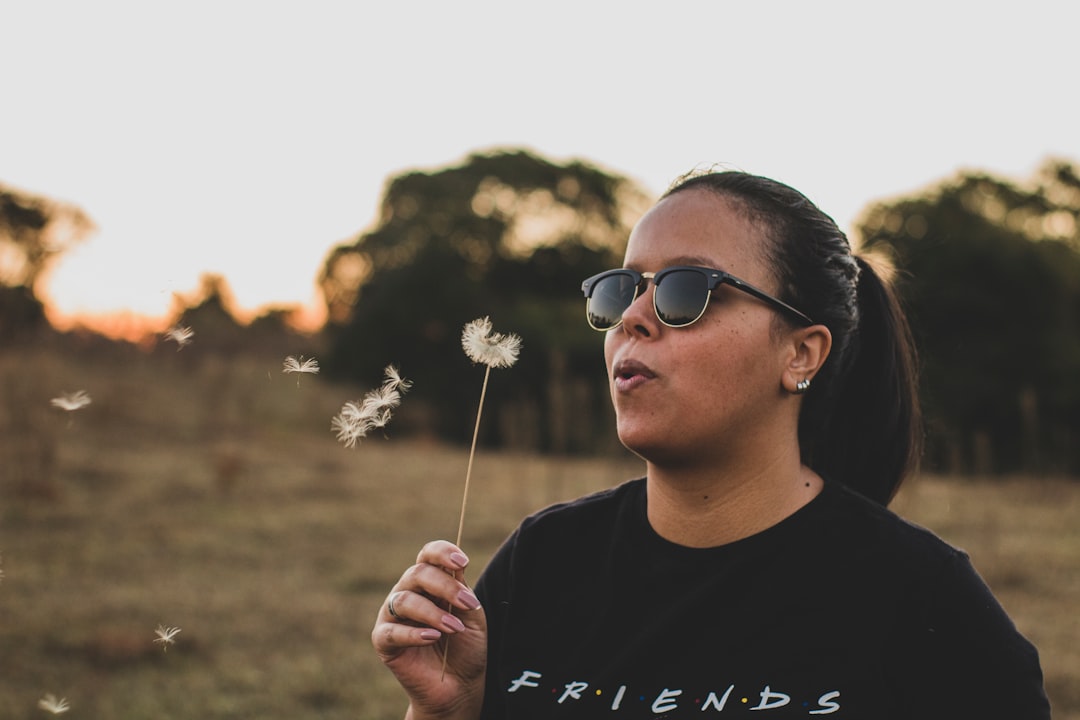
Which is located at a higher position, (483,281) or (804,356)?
(483,281)

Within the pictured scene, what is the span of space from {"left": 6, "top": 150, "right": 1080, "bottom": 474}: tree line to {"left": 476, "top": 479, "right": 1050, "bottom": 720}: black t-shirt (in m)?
15.0

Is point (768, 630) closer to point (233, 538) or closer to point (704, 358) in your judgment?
point (704, 358)

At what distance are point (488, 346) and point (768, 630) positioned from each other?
2.80 ft

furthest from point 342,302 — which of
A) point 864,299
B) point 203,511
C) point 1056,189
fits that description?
point 864,299

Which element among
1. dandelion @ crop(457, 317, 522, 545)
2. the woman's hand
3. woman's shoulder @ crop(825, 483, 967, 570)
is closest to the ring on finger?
the woman's hand

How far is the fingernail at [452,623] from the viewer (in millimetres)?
1748

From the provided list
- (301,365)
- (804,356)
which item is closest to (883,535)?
(804,356)

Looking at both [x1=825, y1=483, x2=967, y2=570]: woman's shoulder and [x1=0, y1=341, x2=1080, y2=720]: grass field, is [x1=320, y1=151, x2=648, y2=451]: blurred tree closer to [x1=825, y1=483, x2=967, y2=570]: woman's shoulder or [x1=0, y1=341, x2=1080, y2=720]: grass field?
[x1=0, y1=341, x2=1080, y2=720]: grass field

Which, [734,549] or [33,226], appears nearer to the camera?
[734,549]

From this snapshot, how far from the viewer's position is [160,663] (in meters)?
Answer: 6.09

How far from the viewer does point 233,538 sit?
9.80 m

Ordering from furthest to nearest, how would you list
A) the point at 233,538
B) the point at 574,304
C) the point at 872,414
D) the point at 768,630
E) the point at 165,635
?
the point at 574,304, the point at 233,538, the point at 165,635, the point at 872,414, the point at 768,630

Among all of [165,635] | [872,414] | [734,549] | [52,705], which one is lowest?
[165,635]

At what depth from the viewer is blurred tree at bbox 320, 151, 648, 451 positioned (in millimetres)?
22156
